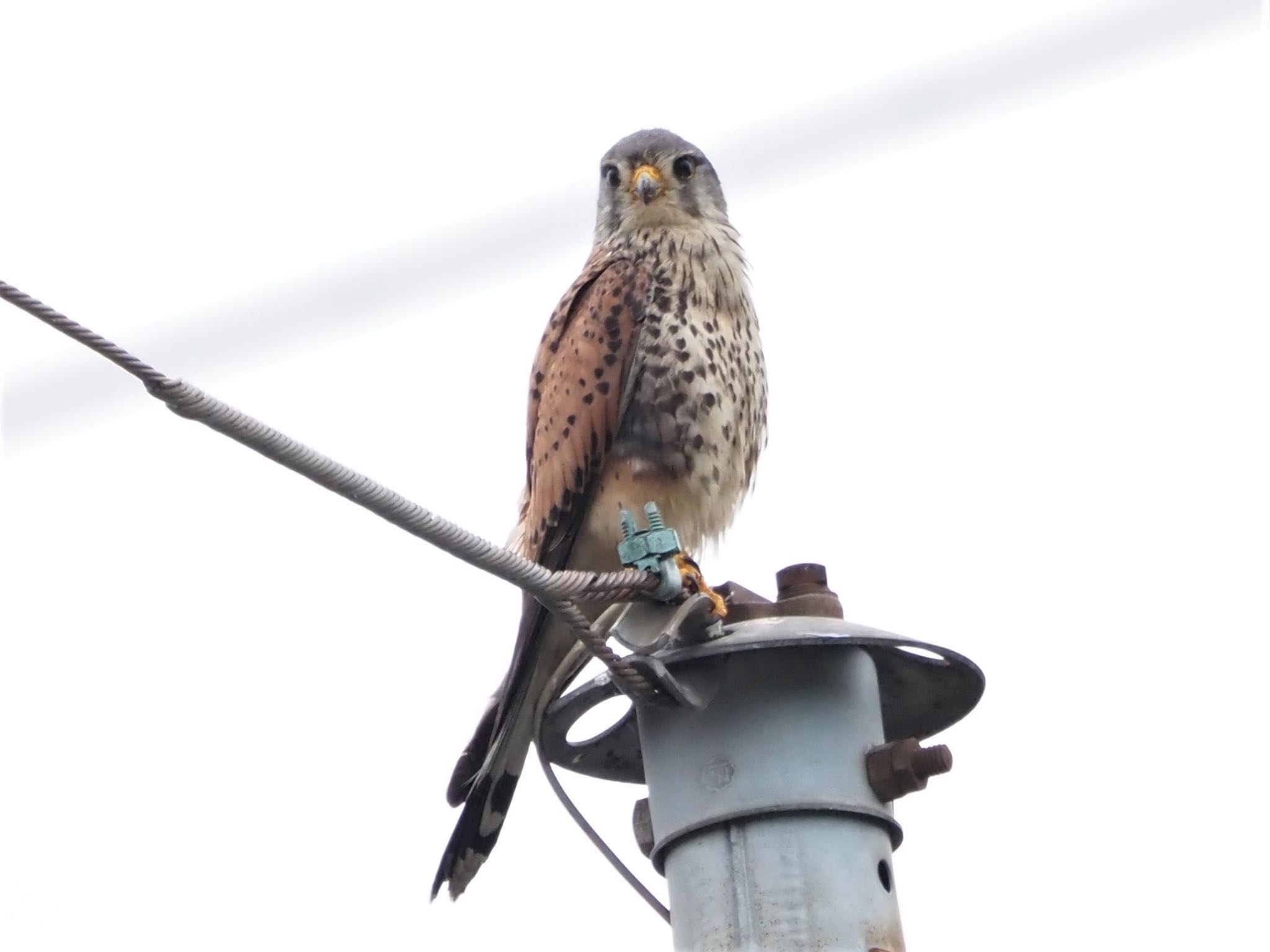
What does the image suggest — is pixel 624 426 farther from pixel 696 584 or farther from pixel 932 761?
pixel 932 761

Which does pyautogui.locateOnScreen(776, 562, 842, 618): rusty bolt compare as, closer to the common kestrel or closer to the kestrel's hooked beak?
the common kestrel

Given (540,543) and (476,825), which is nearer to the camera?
(476,825)

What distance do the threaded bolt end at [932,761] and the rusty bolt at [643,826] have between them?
1.54 ft

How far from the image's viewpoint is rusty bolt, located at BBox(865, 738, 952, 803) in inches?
125

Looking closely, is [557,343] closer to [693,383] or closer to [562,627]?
[693,383]

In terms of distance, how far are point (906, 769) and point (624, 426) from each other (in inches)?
67.1

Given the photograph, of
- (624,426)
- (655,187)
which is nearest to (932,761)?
Result: (624,426)

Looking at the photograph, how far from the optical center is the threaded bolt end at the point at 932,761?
3184mm

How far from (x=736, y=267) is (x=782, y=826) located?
2.42 meters

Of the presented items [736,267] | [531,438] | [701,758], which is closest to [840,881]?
[701,758]

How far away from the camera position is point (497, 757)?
13.9 ft

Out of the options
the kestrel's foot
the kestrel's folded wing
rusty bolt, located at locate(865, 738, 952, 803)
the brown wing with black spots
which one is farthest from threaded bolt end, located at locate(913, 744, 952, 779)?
the brown wing with black spots

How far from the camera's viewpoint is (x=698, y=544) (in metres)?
4.80

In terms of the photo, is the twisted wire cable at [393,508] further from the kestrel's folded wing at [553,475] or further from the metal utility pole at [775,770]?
the kestrel's folded wing at [553,475]
